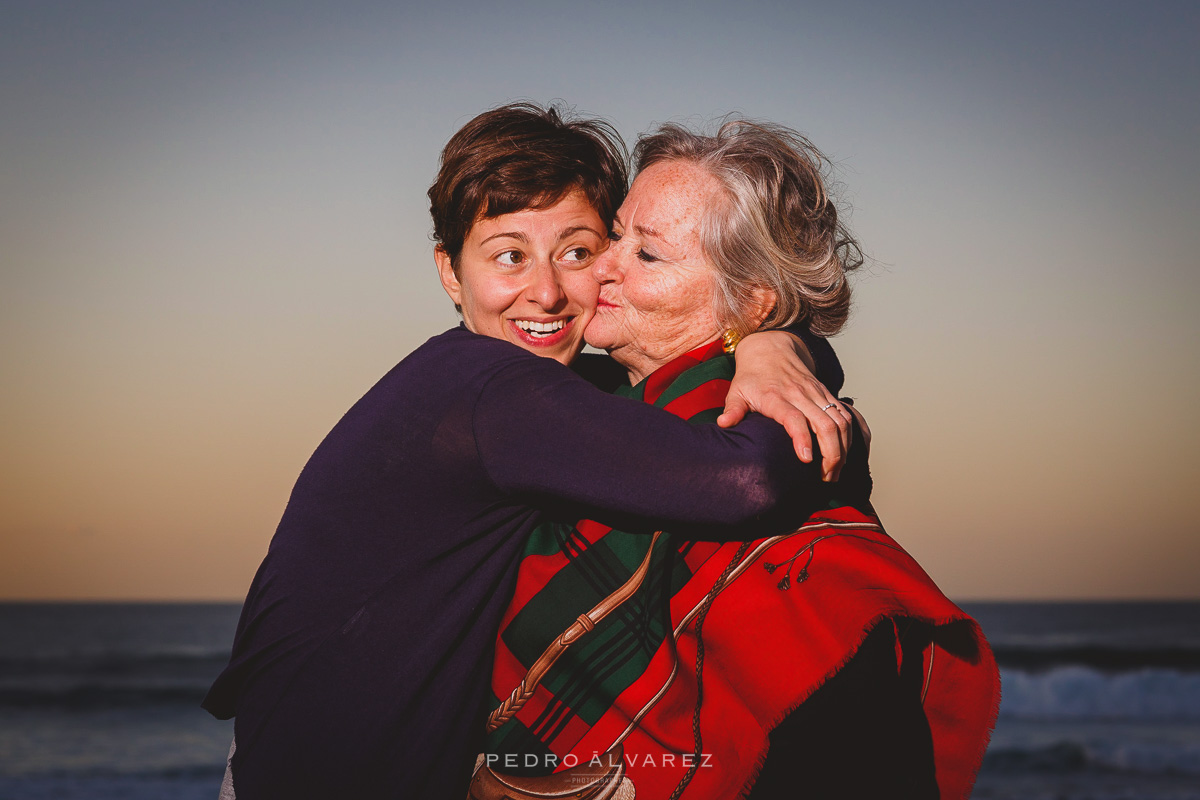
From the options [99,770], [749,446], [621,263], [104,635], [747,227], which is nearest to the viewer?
[749,446]

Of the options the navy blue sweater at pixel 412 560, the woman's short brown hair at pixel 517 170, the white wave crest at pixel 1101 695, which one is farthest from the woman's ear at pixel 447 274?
the white wave crest at pixel 1101 695

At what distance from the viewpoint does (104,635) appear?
34.3 meters

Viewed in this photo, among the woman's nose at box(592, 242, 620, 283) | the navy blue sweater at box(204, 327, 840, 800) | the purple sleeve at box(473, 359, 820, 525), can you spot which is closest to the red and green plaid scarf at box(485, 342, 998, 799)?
the navy blue sweater at box(204, 327, 840, 800)

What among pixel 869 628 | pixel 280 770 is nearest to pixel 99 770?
pixel 280 770

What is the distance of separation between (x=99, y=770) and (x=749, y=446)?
16.0 m

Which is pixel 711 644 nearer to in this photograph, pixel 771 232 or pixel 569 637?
pixel 569 637

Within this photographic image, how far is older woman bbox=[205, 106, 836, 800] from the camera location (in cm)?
179

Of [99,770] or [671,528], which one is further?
[99,770]

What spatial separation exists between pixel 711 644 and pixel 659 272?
1.00 m

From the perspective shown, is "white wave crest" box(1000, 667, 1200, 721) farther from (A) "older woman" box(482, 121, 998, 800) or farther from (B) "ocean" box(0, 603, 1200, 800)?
(A) "older woman" box(482, 121, 998, 800)

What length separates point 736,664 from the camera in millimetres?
1957

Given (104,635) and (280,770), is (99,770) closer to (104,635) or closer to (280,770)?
(280,770)

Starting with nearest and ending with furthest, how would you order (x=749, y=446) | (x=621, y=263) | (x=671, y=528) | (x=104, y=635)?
(x=749, y=446), (x=671, y=528), (x=621, y=263), (x=104, y=635)

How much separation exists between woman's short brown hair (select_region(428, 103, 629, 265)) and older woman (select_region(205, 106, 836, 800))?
696 millimetres
